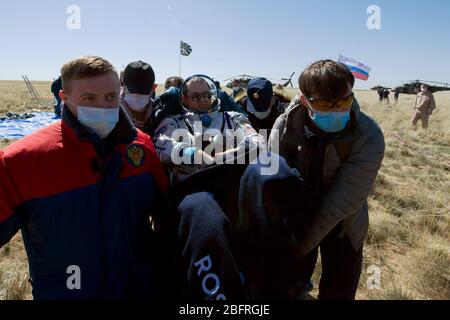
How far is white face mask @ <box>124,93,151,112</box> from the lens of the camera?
2.81m

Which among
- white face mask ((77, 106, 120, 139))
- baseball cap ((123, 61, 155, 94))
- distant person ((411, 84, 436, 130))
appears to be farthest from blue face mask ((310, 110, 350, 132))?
distant person ((411, 84, 436, 130))

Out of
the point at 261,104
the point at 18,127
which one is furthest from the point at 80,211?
the point at 18,127

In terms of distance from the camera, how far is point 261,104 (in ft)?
11.7

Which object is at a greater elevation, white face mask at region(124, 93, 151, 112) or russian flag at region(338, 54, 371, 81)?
russian flag at region(338, 54, 371, 81)

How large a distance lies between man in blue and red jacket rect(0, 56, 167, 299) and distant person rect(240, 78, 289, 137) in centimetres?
187

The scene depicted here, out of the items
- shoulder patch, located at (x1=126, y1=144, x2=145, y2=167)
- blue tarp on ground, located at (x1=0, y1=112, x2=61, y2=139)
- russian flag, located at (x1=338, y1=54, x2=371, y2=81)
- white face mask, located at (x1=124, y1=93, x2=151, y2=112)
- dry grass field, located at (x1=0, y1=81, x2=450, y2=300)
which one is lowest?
dry grass field, located at (x1=0, y1=81, x2=450, y2=300)

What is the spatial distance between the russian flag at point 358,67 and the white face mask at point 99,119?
290 centimetres

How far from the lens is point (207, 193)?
182cm

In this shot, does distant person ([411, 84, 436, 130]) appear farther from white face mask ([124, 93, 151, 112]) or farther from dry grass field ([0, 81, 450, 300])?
white face mask ([124, 93, 151, 112])

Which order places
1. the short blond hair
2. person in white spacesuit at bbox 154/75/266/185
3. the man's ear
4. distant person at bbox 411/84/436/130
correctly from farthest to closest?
1. distant person at bbox 411/84/436/130
2. person in white spacesuit at bbox 154/75/266/185
3. the man's ear
4. the short blond hair

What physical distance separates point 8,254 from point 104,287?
255 centimetres

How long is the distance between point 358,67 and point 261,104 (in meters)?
1.55
